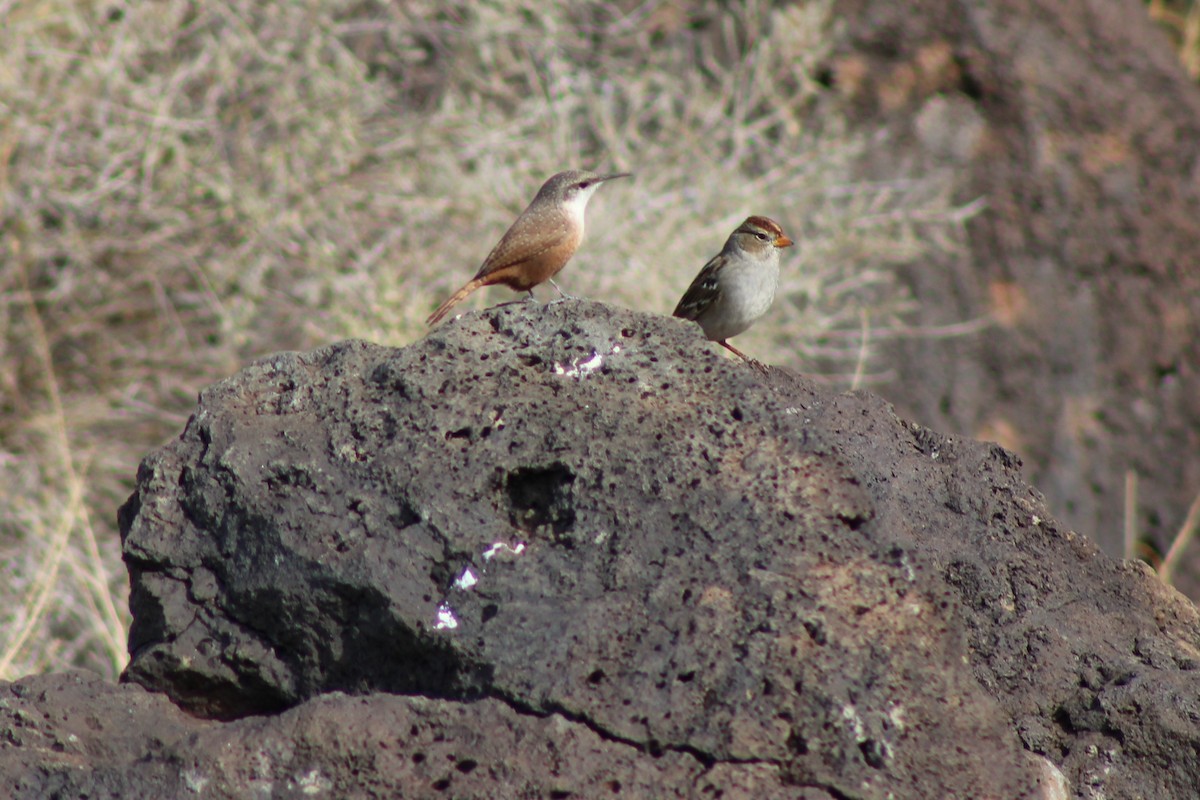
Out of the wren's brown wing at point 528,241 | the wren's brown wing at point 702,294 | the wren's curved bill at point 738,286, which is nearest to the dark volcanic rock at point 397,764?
the wren's brown wing at point 528,241

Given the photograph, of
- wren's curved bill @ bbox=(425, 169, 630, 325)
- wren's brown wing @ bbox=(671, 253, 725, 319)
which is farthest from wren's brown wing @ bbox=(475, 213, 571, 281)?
wren's brown wing @ bbox=(671, 253, 725, 319)

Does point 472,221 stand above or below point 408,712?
below

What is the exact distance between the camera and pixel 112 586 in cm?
748

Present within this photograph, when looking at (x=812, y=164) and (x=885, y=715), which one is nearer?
(x=885, y=715)

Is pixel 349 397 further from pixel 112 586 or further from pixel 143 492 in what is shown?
pixel 112 586

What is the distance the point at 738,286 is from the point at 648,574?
2918 millimetres

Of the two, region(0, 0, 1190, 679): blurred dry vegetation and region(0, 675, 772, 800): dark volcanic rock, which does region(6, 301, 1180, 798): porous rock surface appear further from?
region(0, 0, 1190, 679): blurred dry vegetation

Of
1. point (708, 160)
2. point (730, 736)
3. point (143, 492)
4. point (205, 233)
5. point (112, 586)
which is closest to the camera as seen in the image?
point (730, 736)

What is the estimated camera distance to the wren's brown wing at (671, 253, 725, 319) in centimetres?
569

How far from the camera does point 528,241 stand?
530 centimetres

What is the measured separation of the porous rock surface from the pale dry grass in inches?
162

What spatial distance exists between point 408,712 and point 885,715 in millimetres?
907

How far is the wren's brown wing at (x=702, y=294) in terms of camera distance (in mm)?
5688

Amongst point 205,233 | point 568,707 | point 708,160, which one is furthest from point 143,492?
point 708,160
